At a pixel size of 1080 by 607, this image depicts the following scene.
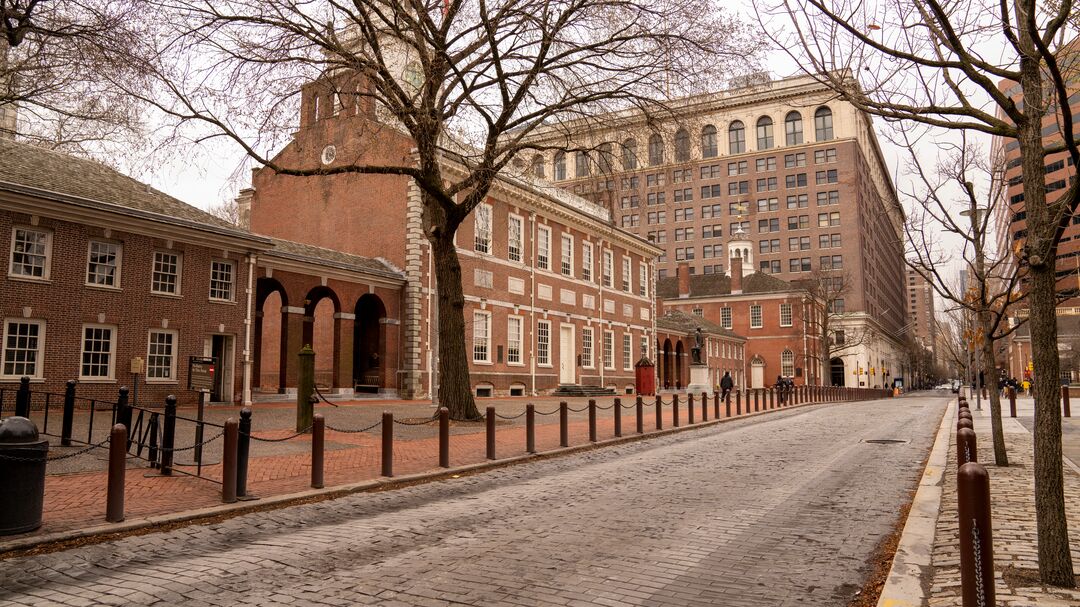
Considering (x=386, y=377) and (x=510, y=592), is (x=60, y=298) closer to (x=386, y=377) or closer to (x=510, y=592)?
(x=386, y=377)

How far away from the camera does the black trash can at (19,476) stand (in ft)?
21.5

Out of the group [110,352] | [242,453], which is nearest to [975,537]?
[242,453]

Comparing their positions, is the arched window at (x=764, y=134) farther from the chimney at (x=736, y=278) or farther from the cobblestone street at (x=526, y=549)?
the cobblestone street at (x=526, y=549)

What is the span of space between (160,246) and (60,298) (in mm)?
3142

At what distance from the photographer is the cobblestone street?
5043 millimetres

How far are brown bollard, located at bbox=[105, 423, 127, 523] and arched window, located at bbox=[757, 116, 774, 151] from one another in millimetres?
89099

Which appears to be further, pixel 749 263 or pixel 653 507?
pixel 749 263

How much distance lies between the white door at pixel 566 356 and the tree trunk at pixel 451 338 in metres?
21.6

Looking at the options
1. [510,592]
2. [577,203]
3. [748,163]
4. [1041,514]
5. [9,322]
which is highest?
[748,163]

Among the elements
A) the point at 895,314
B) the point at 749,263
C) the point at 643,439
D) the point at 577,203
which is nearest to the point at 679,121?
the point at 643,439

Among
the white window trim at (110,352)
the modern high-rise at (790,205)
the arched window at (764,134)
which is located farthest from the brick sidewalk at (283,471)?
the arched window at (764,134)

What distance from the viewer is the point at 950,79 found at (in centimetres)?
582

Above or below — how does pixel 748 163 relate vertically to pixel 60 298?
above

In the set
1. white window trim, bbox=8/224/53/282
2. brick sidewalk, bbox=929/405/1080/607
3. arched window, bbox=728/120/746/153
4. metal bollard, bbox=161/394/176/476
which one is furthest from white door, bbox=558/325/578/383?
arched window, bbox=728/120/746/153
